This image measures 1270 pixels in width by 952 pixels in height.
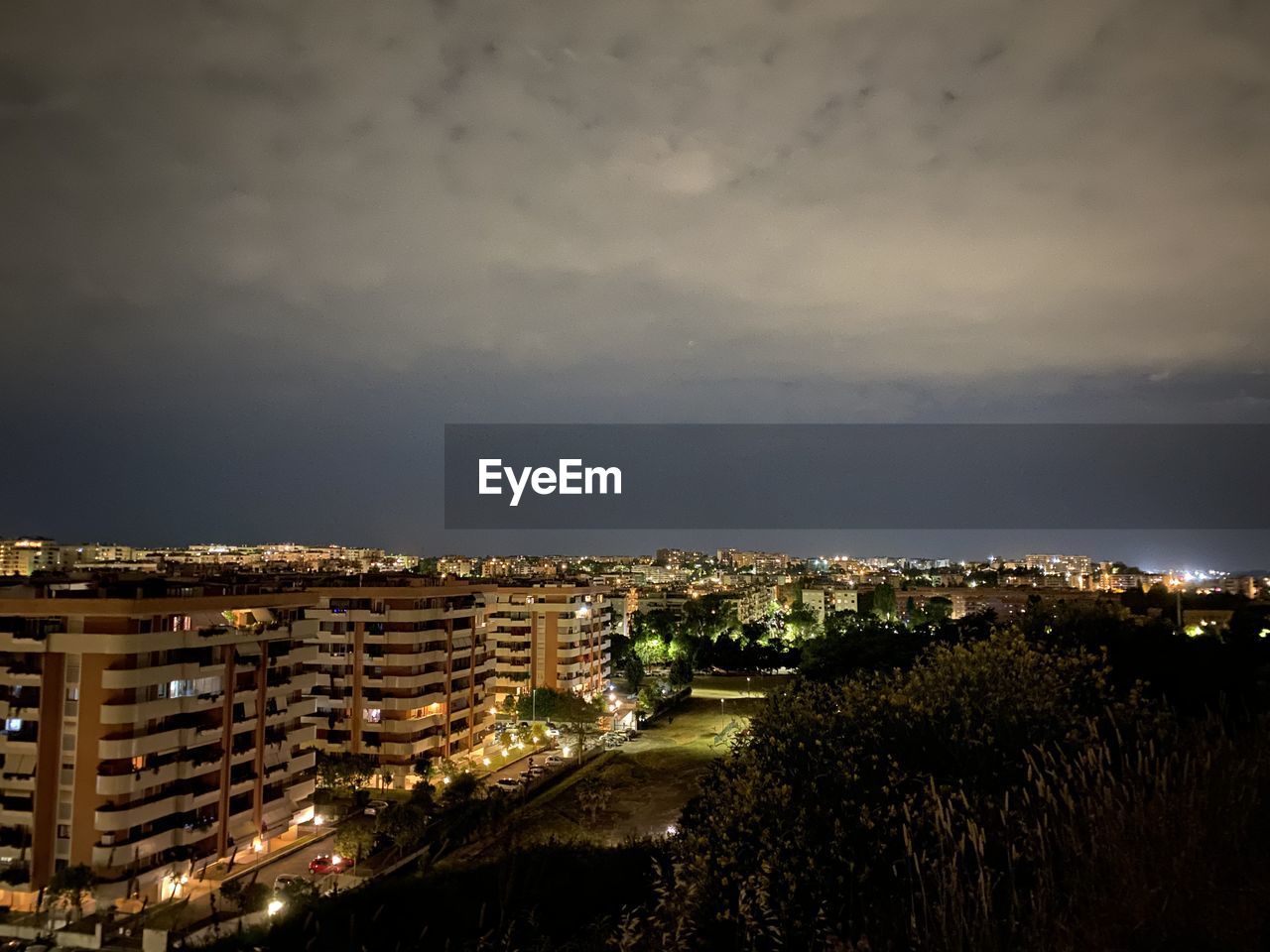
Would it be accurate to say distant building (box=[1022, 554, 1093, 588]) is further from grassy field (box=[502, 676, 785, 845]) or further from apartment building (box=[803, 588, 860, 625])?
grassy field (box=[502, 676, 785, 845])

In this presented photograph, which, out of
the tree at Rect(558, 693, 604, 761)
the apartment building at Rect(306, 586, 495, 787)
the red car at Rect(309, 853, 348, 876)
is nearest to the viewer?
the red car at Rect(309, 853, 348, 876)

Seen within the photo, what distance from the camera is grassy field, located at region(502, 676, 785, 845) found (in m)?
16.2

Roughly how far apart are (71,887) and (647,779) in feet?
39.3

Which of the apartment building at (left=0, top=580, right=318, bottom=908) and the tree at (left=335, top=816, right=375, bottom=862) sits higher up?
the apartment building at (left=0, top=580, right=318, bottom=908)

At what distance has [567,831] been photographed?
15844 mm

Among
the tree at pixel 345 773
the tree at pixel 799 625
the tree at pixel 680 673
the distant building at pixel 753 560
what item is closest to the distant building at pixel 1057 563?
the distant building at pixel 753 560

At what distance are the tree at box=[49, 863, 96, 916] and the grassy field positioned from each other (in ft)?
21.5

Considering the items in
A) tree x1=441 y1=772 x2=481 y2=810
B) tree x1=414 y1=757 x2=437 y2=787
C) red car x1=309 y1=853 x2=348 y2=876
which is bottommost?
red car x1=309 y1=853 x2=348 y2=876

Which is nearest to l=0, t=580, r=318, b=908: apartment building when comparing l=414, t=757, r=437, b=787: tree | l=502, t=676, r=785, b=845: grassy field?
l=414, t=757, r=437, b=787: tree

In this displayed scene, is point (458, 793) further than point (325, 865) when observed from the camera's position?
Yes

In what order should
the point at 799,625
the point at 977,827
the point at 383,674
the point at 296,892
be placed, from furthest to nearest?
the point at 799,625 < the point at 383,674 < the point at 296,892 < the point at 977,827

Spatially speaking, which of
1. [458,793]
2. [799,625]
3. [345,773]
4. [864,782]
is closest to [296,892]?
[458,793]

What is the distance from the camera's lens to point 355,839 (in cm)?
1430

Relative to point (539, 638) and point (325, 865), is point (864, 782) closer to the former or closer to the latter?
point (325, 865)
